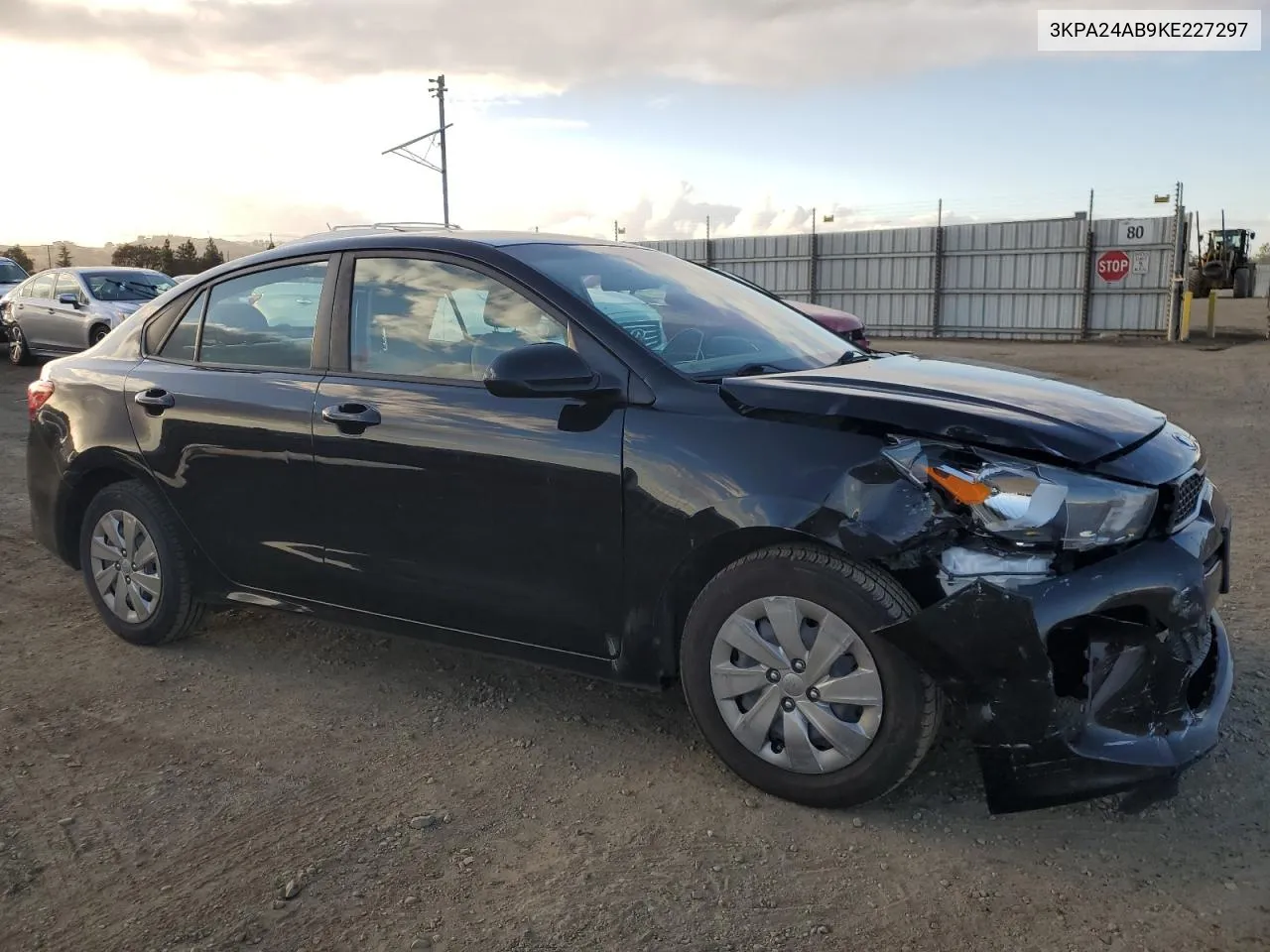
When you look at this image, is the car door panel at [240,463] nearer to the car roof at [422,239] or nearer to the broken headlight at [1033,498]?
the car roof at [422,239]

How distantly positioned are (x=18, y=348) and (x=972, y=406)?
18.4 meters

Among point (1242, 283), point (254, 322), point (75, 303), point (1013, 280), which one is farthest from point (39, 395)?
point (1242, 283)

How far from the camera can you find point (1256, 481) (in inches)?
283

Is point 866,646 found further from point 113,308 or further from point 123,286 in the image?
point 123,286

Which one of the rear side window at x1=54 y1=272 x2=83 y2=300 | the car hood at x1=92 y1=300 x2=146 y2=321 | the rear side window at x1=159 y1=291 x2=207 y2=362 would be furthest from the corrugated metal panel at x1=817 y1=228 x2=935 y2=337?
the rear side window at x1=159 y1=291 x2=207 y2=362

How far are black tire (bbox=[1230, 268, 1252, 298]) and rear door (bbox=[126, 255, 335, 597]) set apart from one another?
33.8m

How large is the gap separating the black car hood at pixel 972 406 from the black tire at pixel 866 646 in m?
0.42

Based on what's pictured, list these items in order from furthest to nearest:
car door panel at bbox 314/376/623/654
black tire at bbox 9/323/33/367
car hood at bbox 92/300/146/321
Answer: black tire at bbox 9/323/33/367 < car hood at bbox 92/300/146/321 < car door panel at bbox 314/376/623/654

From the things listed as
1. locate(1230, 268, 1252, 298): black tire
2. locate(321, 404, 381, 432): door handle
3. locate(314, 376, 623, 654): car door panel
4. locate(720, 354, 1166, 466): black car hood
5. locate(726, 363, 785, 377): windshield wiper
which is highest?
locate(1230, 268, 1252, 298): black tire

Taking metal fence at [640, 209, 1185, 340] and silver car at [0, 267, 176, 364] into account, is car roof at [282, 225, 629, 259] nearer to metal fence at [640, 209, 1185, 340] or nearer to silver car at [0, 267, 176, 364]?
silver car at [0, 267, 176, 364]

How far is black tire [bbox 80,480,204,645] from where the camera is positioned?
429 centimetres

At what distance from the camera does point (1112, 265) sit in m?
23.4

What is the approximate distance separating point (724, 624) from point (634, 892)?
77 cm

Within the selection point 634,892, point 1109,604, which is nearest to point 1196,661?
point 1109,604
